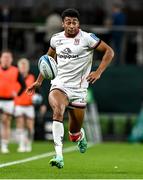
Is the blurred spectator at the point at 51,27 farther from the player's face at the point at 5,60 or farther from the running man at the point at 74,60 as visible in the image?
the running man at the point at 74,60

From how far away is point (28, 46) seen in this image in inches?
1105

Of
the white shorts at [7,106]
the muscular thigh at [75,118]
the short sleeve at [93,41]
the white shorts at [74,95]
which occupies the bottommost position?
the white shorts at [7,106]

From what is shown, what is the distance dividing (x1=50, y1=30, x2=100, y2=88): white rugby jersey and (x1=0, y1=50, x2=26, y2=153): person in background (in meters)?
6.75

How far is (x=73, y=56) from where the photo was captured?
14656 mm

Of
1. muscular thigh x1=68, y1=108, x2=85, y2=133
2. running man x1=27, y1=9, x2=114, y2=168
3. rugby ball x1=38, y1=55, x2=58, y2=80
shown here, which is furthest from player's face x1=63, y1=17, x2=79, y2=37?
muscular thigh x1=68, y1=108, x2=85, y2=133

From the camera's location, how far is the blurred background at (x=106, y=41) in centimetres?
2819

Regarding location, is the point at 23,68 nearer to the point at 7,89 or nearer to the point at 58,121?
the point at 7,89

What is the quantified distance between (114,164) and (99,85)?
13003mm

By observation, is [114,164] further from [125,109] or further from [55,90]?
[125,109]

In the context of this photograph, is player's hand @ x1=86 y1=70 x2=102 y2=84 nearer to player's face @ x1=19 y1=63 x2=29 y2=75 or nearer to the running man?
the running man

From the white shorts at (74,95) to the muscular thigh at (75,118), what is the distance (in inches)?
4.1

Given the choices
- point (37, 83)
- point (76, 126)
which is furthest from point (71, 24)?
point (76, 126)

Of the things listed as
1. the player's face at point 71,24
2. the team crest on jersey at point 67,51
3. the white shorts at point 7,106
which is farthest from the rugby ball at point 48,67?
the white shorts at point 7,106

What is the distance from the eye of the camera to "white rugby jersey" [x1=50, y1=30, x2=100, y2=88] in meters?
14.6
